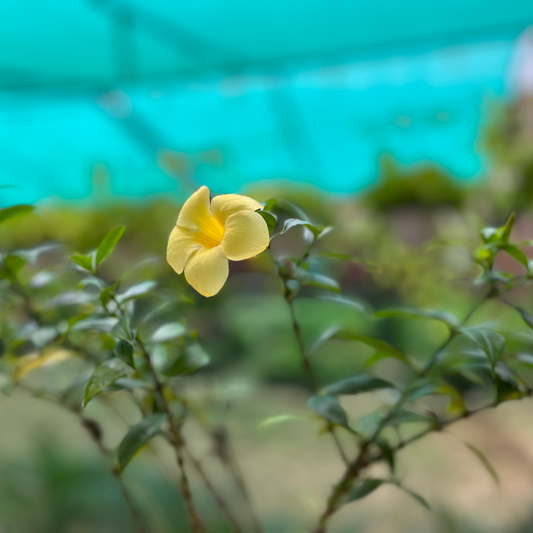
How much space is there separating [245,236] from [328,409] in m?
0.22

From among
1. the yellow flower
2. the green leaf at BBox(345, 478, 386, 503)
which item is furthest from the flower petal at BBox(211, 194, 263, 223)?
the green leaf at BBox(345, 478, 386, 503)

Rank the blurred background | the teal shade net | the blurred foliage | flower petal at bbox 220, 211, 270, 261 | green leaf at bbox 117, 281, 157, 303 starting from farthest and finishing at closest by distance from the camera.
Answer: the blurred foliage → the teal shade net → the blurred background → green leaf at bbox 117, 281, 157, 303 → flower petal at bbox 220, 211, 270, 261

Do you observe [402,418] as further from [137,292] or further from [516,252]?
[137,292]

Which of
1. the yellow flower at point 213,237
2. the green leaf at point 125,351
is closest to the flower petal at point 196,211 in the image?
the yellow flower at point 213,237

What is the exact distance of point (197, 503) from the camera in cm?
105

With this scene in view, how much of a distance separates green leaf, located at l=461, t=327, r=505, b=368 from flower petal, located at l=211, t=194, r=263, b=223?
25 cm

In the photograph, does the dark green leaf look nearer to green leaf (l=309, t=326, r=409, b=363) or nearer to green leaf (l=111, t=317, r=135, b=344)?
green leaf (l=111, t=317, r=135, b=344)

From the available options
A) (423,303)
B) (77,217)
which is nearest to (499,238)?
(423,303)

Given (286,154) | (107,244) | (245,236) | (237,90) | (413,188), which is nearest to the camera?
(245,236)

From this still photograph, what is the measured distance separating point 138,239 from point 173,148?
0.81 m

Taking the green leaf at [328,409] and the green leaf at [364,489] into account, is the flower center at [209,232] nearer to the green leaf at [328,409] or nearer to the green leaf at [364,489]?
the green leaf at [328,409]

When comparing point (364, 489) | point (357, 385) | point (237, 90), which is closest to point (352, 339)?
point (357, 385)

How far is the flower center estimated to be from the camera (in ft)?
1.36

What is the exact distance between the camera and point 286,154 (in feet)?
11.4
